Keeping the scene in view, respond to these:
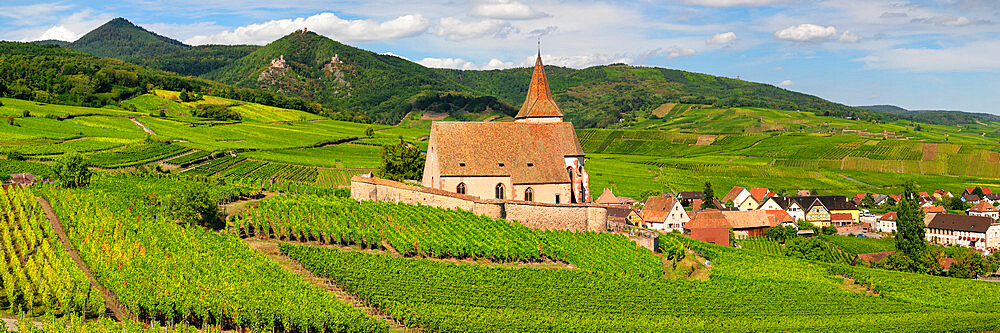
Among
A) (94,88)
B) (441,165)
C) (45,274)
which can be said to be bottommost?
(45,274)

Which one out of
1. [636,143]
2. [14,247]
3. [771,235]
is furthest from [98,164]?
[636,143]

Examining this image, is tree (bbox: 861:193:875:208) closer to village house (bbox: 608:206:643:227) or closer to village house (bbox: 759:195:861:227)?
village house (bbox: 759:195:861:227)

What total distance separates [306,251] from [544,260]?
48.2 feet

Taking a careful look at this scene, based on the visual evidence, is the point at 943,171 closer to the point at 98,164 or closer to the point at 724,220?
the point at 724,220

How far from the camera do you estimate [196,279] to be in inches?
1517

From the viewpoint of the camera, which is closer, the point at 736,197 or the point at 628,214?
the point at 628,214

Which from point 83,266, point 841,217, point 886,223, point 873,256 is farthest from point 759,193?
point 83,266

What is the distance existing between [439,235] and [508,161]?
11871mm

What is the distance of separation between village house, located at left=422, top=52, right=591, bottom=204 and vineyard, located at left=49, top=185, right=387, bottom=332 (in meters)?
17.5

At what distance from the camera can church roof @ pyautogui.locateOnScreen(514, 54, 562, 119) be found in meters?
67.9

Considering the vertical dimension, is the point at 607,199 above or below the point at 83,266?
below

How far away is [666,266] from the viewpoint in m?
52.7

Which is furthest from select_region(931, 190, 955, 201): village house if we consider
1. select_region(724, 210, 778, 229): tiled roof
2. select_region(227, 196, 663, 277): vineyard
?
select_region(227, 196, 663, 277): vineyard

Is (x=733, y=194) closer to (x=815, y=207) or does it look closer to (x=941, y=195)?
(x=815, y=207)
